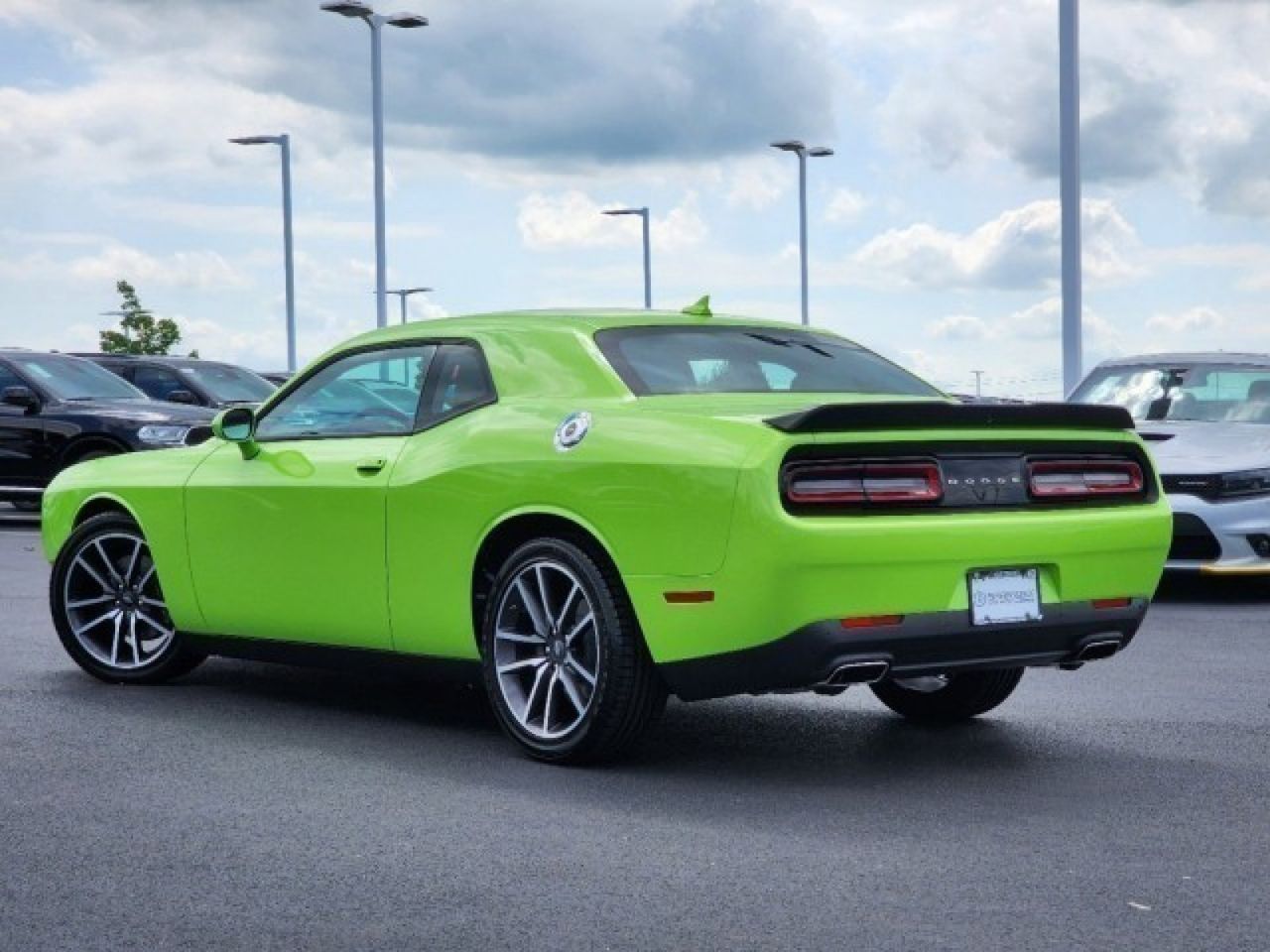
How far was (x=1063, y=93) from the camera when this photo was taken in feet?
74.6

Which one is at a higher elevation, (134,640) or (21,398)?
(21,398)

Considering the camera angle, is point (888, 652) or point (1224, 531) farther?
point (1224, 531)

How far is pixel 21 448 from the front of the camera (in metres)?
19.2

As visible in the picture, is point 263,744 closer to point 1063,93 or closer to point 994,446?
point 994,446

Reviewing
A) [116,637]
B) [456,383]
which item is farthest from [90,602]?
[456,383]

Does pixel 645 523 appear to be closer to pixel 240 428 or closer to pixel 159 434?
pixel 240 428

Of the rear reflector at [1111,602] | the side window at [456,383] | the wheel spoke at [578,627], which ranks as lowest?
the wheel spoke at [578,627]

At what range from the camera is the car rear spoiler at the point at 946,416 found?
20.0ft

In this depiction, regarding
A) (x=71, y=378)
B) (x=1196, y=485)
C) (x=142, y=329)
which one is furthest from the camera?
(x=142, y=329)

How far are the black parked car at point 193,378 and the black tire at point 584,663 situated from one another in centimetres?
1821

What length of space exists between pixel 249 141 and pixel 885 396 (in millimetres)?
35056

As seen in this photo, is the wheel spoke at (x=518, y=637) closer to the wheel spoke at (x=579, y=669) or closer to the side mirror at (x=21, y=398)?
the wheel spoke at (x=579, y=669)

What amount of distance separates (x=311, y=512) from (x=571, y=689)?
4.51 ft

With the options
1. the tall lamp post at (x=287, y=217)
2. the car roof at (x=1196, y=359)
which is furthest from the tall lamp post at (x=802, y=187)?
the car roof at (x=1196, y=359)
